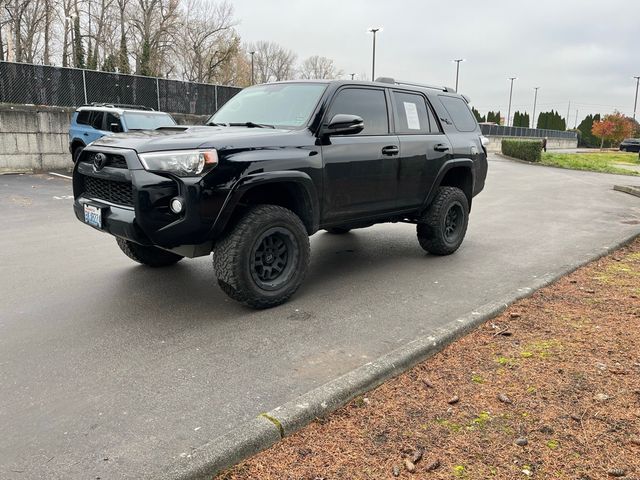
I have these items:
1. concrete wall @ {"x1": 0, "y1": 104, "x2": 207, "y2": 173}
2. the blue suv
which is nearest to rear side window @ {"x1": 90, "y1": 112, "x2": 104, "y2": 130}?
the blue suv

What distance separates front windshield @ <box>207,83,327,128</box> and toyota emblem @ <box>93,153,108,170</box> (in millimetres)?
1321

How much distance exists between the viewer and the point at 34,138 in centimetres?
1570

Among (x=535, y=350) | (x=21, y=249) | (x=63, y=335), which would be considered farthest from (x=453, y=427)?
(x=21, y=249)

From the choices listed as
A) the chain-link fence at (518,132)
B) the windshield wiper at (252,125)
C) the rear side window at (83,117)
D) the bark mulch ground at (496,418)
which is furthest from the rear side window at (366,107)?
the chain-link fence at (518,132)

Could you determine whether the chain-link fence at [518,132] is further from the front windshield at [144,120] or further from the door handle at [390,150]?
the door handle at [390,150]

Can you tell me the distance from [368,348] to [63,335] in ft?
7.35

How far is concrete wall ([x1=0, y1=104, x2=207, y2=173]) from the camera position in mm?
15117

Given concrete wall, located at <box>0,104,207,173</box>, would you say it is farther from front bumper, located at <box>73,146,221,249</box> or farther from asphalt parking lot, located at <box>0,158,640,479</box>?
front bumper, located at <box>73,146,221,249</box>

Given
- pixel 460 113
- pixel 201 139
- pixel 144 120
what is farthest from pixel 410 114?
pixel 144 120

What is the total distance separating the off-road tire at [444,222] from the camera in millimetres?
6055

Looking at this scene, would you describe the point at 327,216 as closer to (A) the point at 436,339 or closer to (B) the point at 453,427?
(A) the point at 436,339

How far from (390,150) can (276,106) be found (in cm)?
122

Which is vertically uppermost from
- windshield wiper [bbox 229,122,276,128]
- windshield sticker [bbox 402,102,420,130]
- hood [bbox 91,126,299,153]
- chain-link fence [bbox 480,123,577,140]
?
chain-link fence [bbox 480,123,577,140]

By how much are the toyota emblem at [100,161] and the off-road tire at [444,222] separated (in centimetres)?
352
